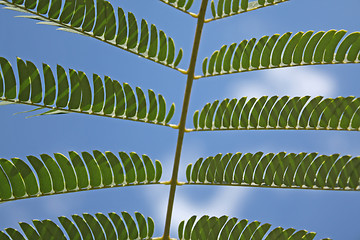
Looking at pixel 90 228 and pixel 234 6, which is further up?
pixel 234 6

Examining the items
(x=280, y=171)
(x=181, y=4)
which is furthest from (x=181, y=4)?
(x=280, y=171)

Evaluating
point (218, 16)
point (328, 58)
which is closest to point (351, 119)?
point (328, 58)

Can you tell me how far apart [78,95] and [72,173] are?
360mm

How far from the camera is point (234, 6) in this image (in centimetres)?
237

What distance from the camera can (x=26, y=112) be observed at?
78.4 inches

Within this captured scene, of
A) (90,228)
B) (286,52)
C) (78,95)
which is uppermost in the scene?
(286,52)

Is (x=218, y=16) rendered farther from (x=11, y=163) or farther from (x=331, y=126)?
(x=11, y=163)

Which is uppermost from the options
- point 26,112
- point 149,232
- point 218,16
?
point 218,16

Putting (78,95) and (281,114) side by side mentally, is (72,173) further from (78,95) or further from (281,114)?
(281,114)

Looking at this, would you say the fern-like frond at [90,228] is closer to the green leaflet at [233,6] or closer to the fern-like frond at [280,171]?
the fern-like frond at [280,171]

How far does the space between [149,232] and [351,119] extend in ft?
3.74

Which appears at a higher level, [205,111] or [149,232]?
[205,111]

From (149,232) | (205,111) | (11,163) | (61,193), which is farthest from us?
(205,111)

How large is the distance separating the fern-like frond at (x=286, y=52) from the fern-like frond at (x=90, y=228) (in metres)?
0.86
